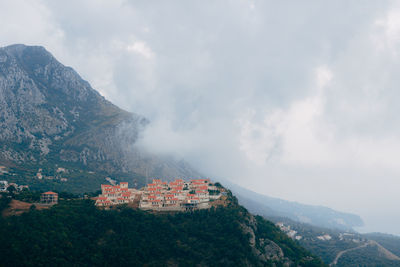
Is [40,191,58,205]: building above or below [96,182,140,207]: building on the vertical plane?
below

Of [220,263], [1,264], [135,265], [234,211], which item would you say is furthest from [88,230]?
[234,211]

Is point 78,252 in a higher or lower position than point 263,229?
lower

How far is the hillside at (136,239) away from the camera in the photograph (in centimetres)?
7488

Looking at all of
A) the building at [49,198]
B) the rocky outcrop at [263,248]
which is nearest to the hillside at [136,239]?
the rocky outcrop at [263,248]

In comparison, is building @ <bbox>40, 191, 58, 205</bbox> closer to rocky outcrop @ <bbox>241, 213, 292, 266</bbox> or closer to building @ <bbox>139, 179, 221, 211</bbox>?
building @ <bbox>139, 179, 221, 211</bbox>

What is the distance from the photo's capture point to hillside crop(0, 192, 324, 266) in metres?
74.9

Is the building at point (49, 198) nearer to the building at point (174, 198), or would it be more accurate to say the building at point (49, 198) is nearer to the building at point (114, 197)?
the building at point (114, 197)

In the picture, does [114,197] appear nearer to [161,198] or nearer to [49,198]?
[161,198]

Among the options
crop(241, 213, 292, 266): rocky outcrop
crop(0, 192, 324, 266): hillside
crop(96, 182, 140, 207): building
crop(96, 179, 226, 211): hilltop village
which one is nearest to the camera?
crop(0, 192, 324, 266): hillside

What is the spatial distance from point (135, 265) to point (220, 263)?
78.7 ft

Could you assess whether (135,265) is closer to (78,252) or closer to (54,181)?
(78,252)

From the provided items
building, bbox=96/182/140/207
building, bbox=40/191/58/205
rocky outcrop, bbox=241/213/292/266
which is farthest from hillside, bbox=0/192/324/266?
building, bbox=40/191/58/205

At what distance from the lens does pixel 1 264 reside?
217 ft

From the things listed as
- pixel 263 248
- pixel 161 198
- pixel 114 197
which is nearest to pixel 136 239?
pixel 161 198
